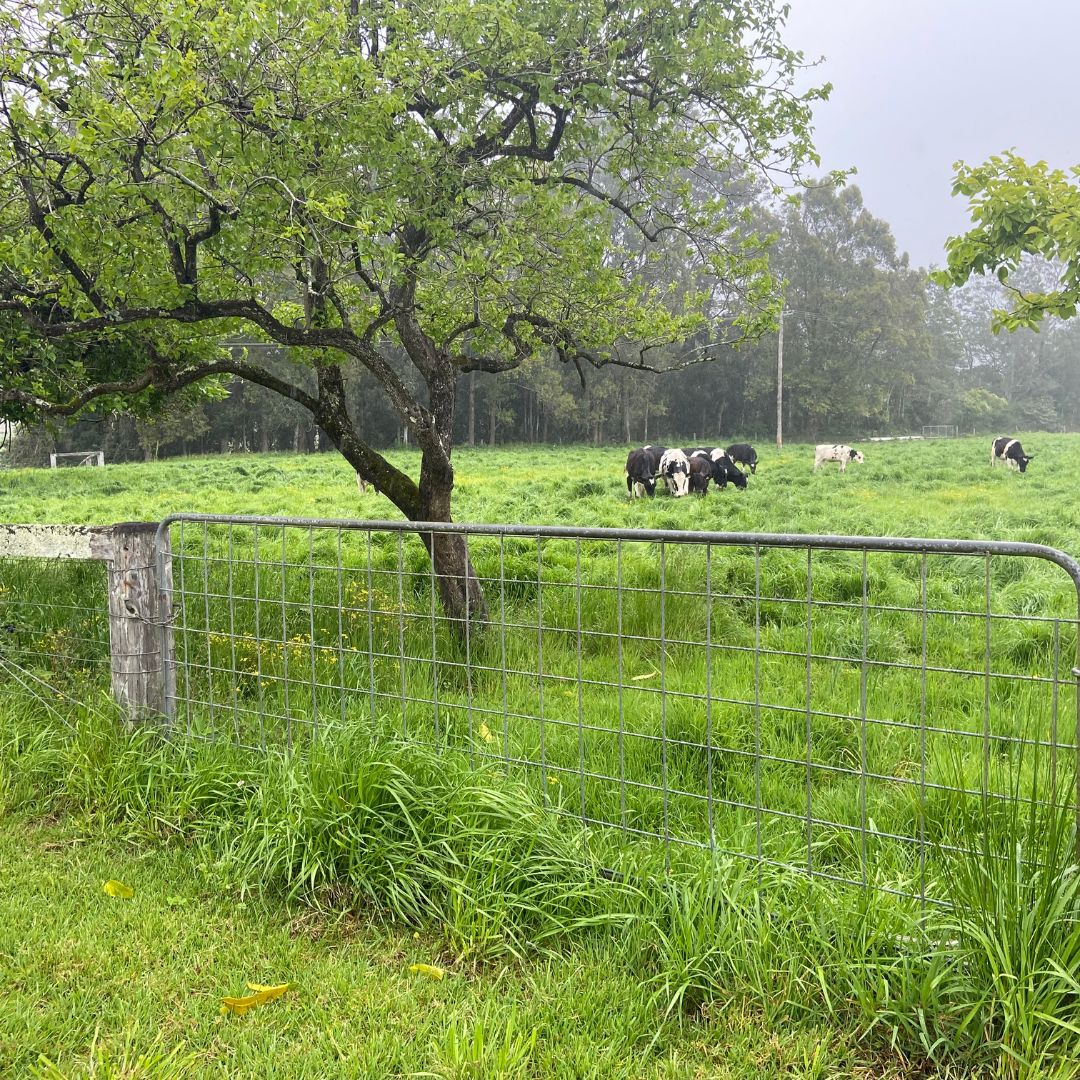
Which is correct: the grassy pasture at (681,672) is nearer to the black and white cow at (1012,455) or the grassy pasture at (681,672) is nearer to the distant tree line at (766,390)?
the black and white cow at (1012,455)

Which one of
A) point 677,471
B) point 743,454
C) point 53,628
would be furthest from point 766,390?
point 53,628

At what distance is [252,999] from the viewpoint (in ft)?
8.34

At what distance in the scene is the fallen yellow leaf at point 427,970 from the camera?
2.63 m

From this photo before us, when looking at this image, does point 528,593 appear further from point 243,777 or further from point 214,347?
point 243,777

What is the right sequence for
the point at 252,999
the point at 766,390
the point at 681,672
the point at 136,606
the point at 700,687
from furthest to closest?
the point at 766,390
the point at 681,672
the point at 700,687
the point at 136,606
the point at 252,999

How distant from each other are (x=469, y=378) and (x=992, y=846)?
49.7 meters

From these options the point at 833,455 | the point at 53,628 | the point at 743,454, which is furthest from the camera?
the point at 833,455

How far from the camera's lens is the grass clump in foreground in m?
2.23

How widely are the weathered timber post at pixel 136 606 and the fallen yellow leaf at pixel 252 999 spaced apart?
2033mm

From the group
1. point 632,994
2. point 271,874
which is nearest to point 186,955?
point 271,874

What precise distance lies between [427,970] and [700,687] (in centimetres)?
264

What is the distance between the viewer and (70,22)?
490cm

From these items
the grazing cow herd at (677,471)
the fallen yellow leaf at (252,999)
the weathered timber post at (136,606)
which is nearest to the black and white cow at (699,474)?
the grazing cow herd at (677,471)

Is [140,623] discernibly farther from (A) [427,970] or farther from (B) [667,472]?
(B) [667,472]
